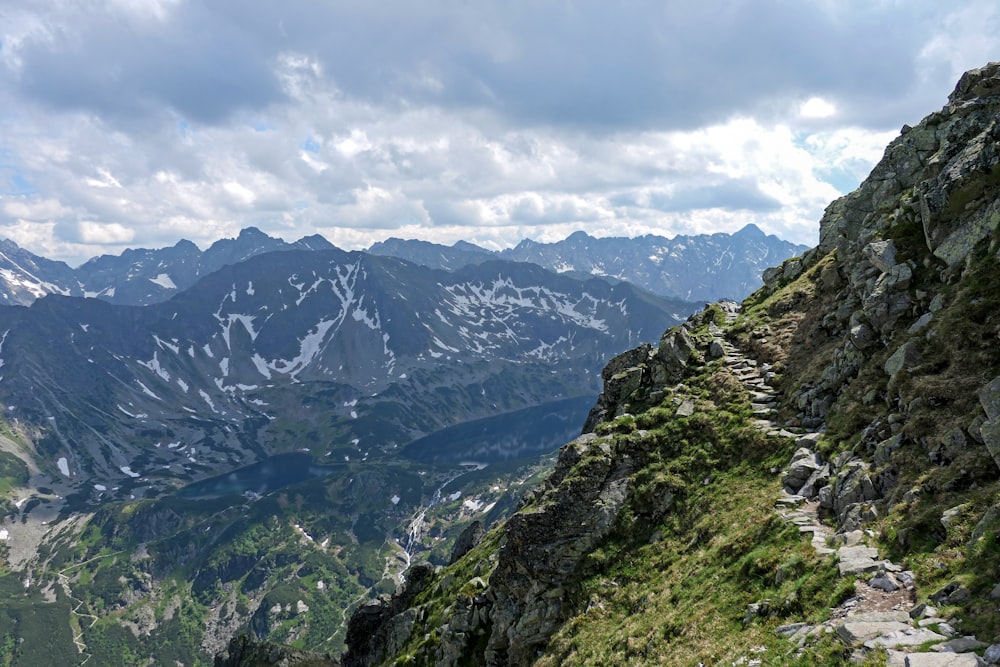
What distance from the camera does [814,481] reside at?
86.2ft

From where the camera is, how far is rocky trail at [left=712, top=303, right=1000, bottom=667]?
14.0 meters

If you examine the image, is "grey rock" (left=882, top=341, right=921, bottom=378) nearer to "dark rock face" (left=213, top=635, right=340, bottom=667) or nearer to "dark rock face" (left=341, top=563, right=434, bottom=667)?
"dark rock face" (left=341, top=563, right=434, bottom=667)

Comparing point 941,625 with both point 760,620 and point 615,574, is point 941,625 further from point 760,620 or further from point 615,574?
point 615,574

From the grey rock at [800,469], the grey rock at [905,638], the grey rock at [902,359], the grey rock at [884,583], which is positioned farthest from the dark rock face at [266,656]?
the grey rock at [905,638]

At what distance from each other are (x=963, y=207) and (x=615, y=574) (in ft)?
96.6

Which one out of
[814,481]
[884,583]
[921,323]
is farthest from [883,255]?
[884,583]

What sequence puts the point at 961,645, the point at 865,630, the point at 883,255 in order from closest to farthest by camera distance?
the point at 961,645, the point at 865,630, the point at 883,255

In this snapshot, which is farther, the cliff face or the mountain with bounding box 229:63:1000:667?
the cliff face

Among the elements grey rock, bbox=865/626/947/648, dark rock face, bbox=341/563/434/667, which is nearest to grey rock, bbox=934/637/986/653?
grey rock, bbox=865/626/947/648

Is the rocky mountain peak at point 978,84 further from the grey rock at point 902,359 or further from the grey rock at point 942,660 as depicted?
the grey rock at point 942,660

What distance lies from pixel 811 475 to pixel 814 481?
843mm

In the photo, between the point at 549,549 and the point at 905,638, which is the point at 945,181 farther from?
the point at 549,549

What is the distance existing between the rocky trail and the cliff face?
0.27ft

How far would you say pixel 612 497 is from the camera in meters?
35.8
